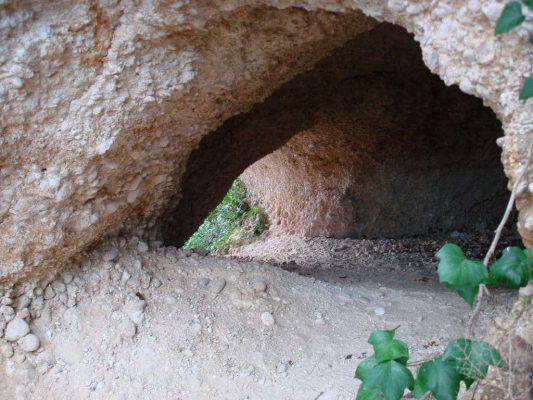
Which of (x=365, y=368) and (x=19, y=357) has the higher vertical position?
(x=365, y=368)

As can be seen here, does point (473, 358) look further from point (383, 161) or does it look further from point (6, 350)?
point (383, 161)

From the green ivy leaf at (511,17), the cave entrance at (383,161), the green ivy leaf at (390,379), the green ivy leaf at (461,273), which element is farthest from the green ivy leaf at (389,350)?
the cave entrance at (383,161)

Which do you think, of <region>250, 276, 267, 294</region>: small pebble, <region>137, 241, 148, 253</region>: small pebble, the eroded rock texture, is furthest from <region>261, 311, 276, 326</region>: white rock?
the eroded rock texture

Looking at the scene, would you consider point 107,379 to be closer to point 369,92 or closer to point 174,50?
point 174,50

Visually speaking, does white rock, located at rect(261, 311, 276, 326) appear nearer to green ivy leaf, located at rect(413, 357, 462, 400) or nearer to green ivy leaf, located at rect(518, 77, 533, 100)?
green ivy leaf, located at rect(413, 357, 462, 400)

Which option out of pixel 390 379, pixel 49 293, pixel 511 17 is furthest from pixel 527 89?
pixel 49 293

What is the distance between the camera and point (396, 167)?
4.85 metres

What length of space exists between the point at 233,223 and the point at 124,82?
14.2 feet

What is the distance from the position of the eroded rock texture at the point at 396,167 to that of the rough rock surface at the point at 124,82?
2.10 m

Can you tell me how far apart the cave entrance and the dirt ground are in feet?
4.25

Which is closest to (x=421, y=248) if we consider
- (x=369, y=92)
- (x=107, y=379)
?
(x=369, y=92)

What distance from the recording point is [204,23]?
1.93m

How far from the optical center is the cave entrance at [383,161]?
3916mm

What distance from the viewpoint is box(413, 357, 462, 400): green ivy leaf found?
4.57 ft
